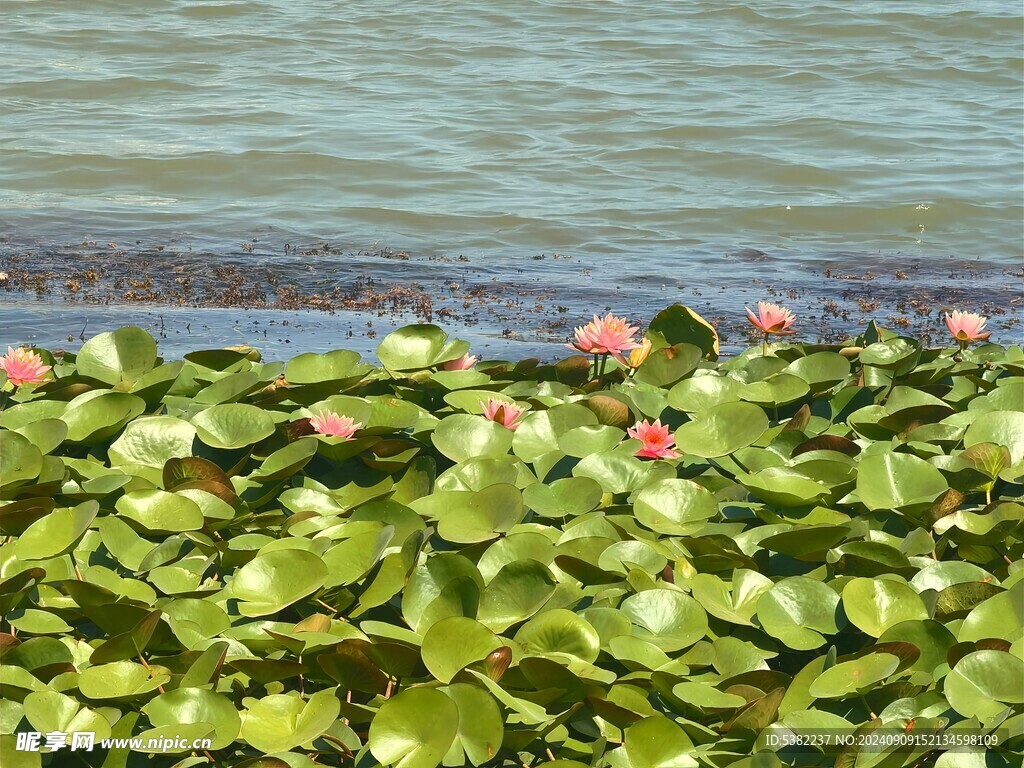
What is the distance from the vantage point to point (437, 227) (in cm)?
808

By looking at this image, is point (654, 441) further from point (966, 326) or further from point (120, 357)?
point (120, 357)

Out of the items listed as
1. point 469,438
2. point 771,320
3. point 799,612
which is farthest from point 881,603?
point 771,320

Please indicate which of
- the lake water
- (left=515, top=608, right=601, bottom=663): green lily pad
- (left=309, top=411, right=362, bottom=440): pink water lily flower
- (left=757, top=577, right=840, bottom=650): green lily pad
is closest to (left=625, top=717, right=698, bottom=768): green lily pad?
(left=515, top=608, right=601, bottom=663): green lily pad

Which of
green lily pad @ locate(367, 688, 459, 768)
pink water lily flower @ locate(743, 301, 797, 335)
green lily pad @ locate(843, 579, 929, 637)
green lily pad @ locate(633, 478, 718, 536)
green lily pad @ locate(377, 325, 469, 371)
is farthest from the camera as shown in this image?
pink water lily flower @ locate(743, 301, 797, 335)

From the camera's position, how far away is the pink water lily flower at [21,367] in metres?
2.20

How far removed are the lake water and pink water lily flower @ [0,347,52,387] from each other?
10.4 ft

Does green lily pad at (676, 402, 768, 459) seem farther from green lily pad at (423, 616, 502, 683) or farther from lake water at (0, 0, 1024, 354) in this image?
lake water at (0, 0, 1024, 354)

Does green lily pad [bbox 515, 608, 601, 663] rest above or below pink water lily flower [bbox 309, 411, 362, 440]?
below

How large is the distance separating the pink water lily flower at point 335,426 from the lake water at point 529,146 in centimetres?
364

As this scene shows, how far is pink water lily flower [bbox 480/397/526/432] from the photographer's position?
2012mm

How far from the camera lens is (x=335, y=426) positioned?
6.13 ft

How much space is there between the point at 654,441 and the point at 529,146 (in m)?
8.42

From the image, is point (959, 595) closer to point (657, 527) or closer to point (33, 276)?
point (657, 527)

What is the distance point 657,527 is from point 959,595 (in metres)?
0.44
